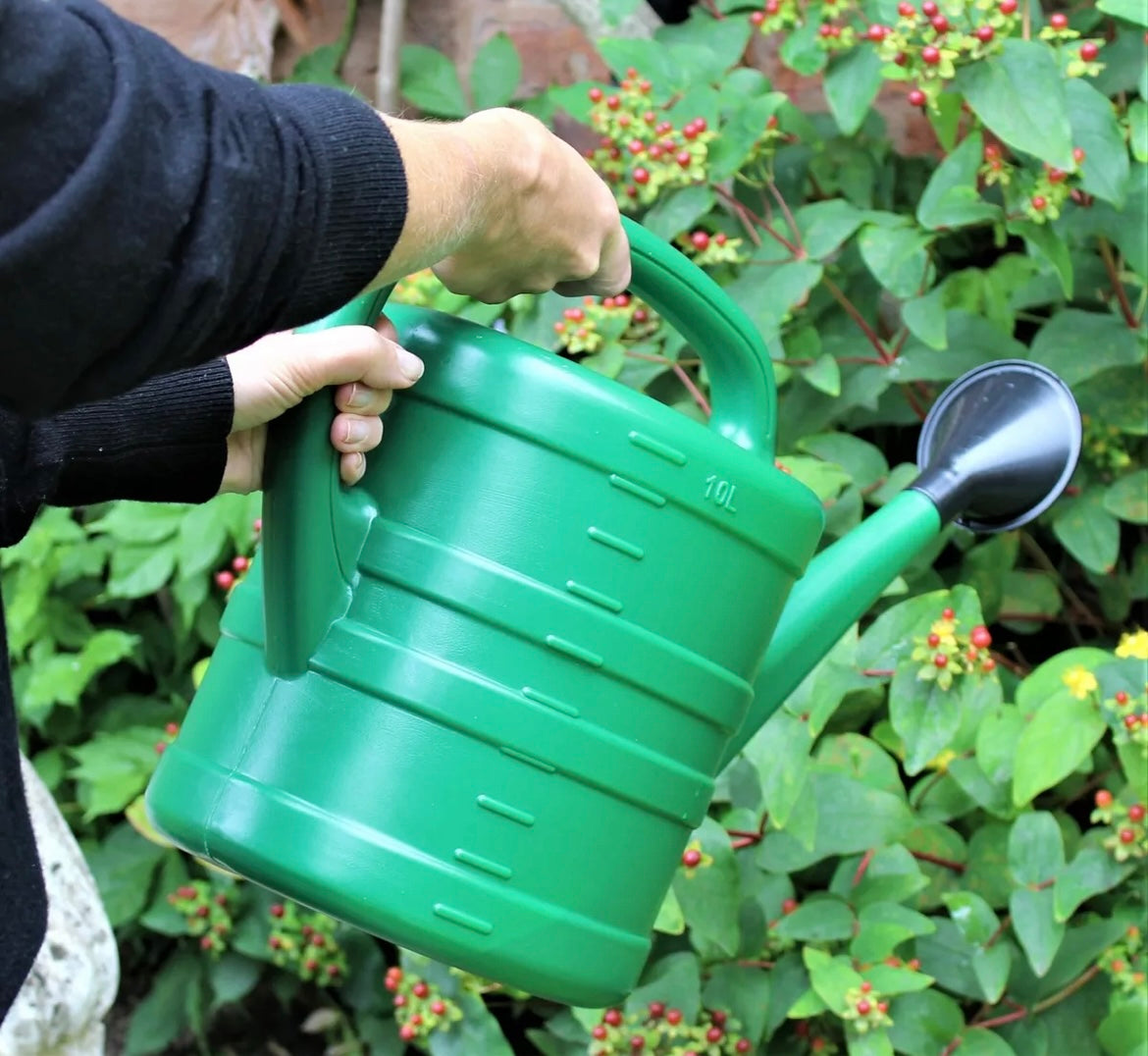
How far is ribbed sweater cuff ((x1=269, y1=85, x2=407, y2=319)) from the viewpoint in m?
0.66

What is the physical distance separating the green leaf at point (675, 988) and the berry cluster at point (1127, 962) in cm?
39

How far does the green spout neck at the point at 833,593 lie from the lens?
1.03 metres

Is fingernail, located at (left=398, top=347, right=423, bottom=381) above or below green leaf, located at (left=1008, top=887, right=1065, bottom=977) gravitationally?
above

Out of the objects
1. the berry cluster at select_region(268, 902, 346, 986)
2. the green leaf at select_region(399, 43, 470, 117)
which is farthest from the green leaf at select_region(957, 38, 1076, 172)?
the berry cluster at select_region(268, 902, 346, 986)

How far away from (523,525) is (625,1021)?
82 centimetres

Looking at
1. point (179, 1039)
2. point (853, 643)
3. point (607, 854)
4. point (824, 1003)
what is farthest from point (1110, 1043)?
point (179, 1039)

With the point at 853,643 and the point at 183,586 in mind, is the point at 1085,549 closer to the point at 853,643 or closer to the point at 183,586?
the point at 853,643

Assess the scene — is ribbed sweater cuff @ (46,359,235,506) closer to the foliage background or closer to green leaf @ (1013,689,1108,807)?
the foliage background

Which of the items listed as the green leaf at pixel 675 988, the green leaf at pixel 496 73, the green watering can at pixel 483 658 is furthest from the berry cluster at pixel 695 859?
the green leaf at pixel 496 73

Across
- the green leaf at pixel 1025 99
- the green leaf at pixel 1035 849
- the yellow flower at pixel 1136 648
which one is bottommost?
the green leaf at pixel 1035 849

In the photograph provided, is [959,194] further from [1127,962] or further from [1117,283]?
[1127,962]

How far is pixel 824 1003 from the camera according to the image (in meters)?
1.41

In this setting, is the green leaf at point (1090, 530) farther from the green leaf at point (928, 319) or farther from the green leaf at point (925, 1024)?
the green leaf at point (925, 1024)

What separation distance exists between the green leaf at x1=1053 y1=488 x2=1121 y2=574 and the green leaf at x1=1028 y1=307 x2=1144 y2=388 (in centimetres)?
14
